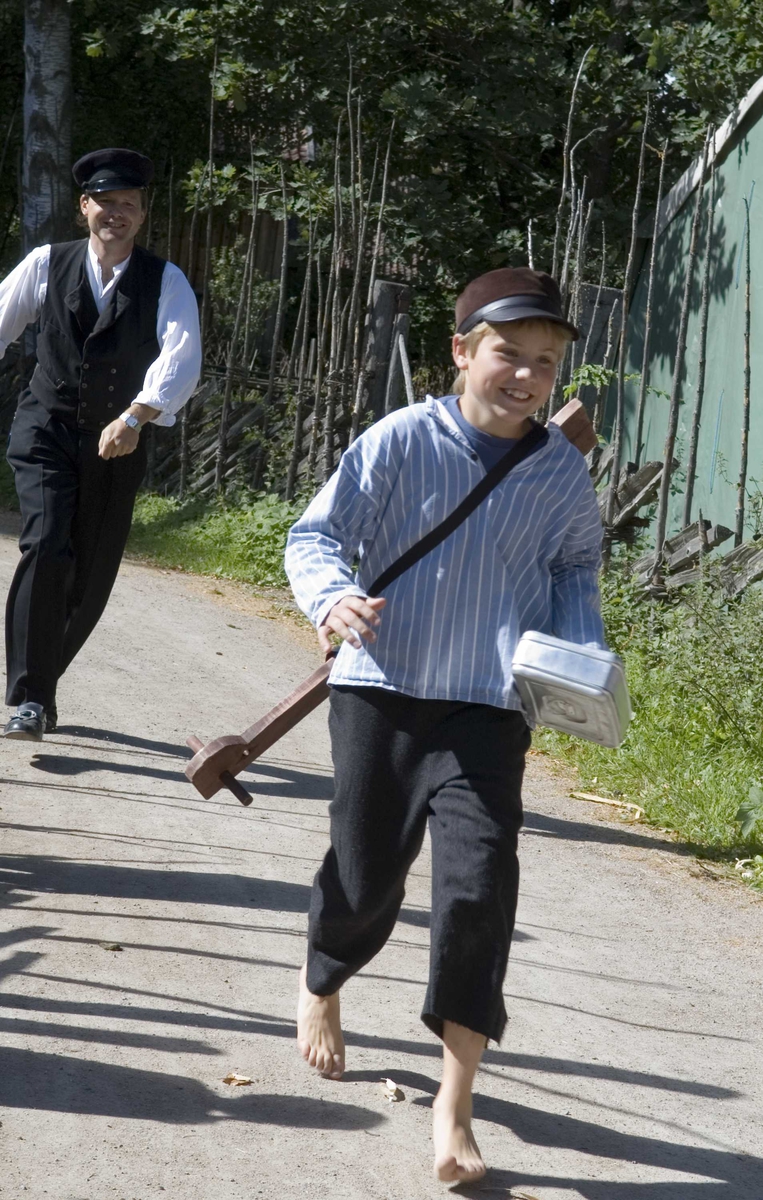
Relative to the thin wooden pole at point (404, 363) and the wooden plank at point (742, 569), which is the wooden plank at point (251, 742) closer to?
the wooden plank at point (742, 569)

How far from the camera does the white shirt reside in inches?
193

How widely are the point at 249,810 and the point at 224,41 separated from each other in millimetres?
10077

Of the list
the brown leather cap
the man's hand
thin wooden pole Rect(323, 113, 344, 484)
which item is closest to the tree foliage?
thin wooden pole Rect(323, 113, 344, 484)

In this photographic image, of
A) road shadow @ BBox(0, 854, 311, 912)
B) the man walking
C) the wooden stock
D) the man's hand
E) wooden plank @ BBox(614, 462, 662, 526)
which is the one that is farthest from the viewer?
wooden plank @ BBox(614, 462, 662, 526)

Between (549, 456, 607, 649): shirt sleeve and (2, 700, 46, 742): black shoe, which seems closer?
(549, 456, 607, 649): shirt sleeve

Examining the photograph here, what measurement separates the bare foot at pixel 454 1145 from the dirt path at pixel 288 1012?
0.06 meters

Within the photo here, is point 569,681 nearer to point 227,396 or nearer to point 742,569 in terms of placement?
point 742,569

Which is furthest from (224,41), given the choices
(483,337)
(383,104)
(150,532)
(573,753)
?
(483,337)

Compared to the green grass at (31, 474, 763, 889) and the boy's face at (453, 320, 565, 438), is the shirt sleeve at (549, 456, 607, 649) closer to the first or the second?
the boy's face at (453, 320, 565, 438)

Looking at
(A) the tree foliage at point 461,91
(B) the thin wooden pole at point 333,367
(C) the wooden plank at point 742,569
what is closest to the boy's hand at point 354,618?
(C) the wooden plank at point 742,569

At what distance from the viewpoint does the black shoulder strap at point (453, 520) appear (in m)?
2.77

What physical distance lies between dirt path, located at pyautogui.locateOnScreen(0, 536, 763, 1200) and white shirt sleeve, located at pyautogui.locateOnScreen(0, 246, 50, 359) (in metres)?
1.48

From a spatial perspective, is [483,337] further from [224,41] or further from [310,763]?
[224,41]

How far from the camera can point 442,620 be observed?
274 cm
